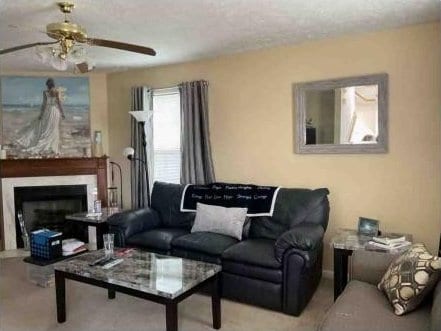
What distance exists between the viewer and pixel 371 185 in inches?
130

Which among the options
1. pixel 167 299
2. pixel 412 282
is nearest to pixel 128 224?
pixel 167 299

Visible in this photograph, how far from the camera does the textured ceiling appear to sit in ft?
8.24

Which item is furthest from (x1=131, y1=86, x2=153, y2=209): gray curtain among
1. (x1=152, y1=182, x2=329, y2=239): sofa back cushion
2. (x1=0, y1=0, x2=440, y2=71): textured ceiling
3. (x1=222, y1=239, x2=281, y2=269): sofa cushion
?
(x1=222, y1=239, x2=281, y2=269): sofa cushion

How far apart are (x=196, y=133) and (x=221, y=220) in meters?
1.15

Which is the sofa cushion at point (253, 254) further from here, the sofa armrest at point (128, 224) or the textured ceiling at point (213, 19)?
the textured ceiling at point (213, 19)

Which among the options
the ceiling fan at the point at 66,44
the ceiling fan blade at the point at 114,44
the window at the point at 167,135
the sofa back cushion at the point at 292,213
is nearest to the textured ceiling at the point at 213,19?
the ceiling fan at the point at 66,44

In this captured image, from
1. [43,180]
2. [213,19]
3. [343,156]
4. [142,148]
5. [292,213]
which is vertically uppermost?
[213,19]

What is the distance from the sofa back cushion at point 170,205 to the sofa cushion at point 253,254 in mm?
928

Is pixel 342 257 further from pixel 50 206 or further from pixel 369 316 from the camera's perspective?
pixel 50 206

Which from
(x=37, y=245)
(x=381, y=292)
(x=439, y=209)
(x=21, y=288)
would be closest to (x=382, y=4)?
(x=439, y=209)

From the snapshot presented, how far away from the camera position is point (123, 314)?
2785mm

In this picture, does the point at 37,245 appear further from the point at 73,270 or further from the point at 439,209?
the point at 439,209

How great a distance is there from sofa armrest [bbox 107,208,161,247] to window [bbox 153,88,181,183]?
A: 84cm

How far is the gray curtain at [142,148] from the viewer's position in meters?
4.51
